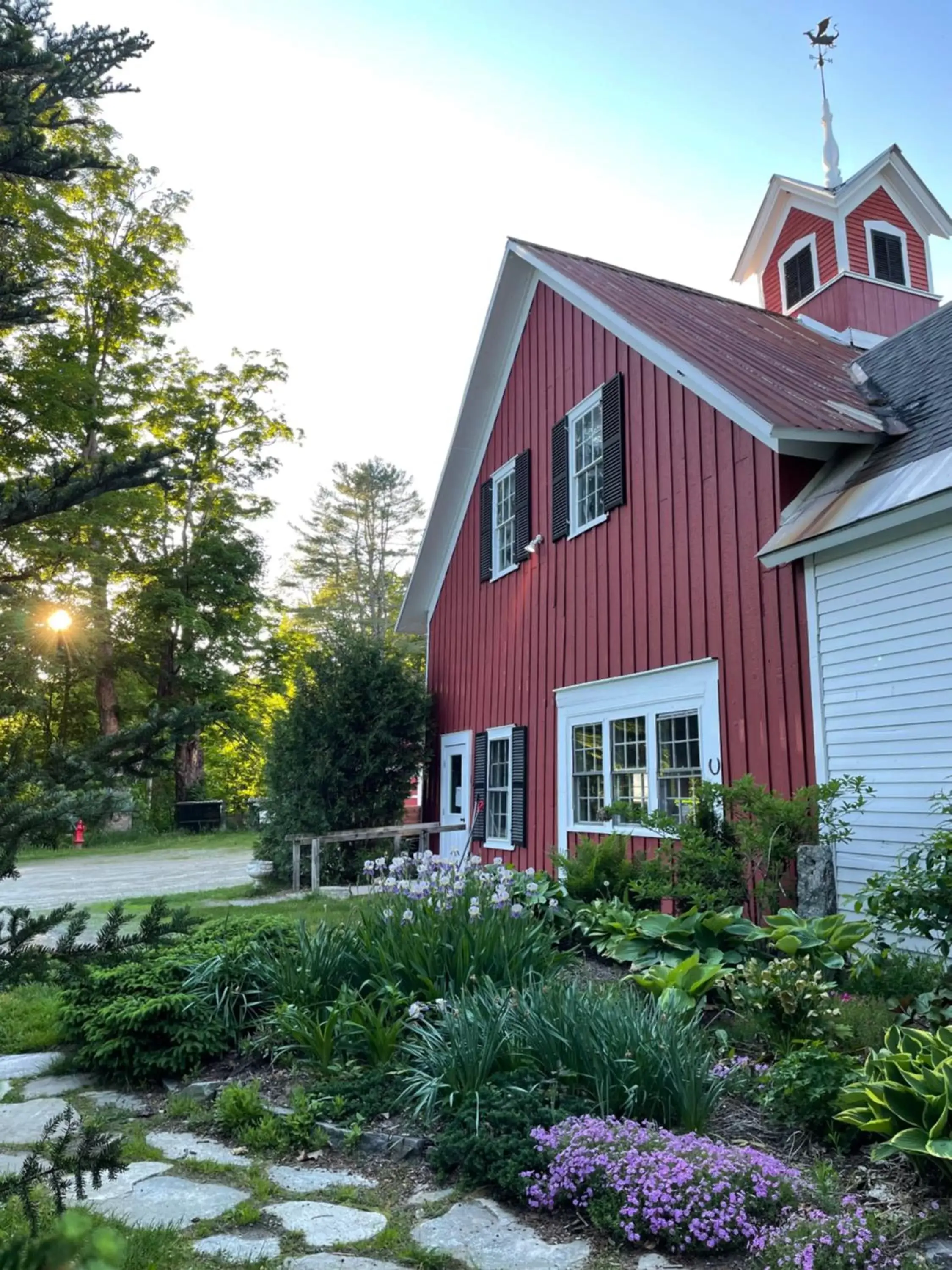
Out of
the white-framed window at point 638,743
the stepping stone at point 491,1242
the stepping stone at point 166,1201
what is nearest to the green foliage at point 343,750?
the white-framed window at point 638,743

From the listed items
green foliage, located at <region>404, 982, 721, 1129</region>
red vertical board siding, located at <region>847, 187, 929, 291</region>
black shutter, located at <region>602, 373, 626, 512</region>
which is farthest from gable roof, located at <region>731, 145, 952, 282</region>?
green foliage, located at <region>404, 982, 721, 1129</region>

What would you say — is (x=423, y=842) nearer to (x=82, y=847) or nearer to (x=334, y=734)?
(x=334, y=734)

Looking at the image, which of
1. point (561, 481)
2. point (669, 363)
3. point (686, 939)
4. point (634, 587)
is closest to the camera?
point (686, 939)

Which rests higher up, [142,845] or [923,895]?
[923,895]

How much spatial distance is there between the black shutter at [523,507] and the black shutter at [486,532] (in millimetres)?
843

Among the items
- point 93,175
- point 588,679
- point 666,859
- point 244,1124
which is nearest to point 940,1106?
point 244,1124

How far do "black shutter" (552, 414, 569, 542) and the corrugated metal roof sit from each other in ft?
5.13

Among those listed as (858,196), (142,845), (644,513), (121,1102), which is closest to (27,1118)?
(121,1102)

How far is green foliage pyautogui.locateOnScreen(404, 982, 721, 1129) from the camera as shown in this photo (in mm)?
3275

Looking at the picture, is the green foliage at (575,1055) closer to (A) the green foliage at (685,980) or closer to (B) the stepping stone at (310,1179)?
(A) the green foliage at (685,980)

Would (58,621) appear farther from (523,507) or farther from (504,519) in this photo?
(504,519)

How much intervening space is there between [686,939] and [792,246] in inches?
426

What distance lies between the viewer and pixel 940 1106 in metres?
2.76

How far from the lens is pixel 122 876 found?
13.3m
